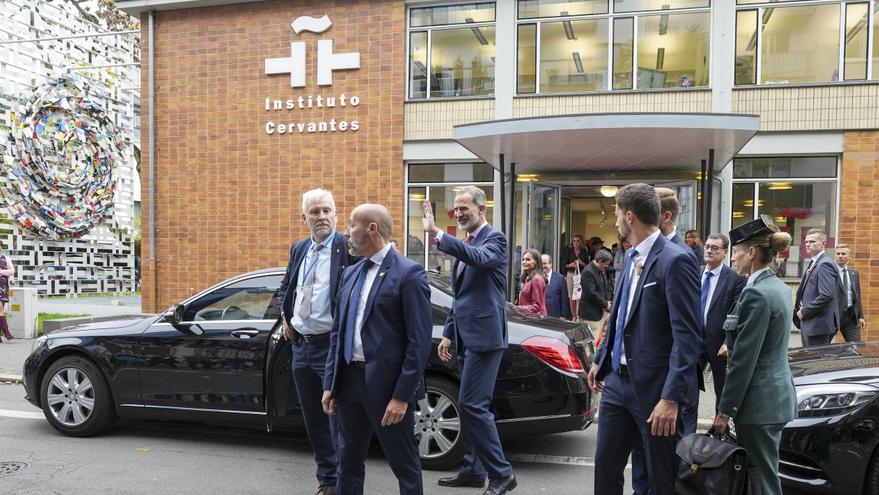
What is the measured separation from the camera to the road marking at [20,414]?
6757 mm

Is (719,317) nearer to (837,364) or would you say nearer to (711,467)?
(837,364)

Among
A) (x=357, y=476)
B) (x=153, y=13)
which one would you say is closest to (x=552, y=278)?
(x=357, y=476)

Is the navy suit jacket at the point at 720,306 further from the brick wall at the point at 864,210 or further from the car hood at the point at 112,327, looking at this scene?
the brick wall at the point at 864,210

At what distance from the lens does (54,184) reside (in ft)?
65.3

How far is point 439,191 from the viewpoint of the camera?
13.3m

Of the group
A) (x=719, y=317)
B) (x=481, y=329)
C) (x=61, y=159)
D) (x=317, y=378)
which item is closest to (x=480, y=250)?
(x=481, y=329)

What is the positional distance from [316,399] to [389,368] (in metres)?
1.14

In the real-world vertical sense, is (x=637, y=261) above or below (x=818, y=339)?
above

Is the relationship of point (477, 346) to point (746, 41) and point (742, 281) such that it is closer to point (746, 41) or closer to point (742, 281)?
point (742, 281)

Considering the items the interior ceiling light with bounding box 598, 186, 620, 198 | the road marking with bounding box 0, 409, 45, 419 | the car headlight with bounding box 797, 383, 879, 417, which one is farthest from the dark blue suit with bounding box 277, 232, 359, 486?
the interior ceiling light with bounding box 598, 186, 620, 198

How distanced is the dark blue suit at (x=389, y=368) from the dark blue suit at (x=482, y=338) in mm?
813

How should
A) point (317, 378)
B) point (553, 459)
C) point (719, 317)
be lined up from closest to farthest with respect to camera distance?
point (317, 378) < point (719, 317) < point (553, 459)

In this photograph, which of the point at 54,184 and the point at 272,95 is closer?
the point at 272,95

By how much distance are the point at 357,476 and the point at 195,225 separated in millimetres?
11646
